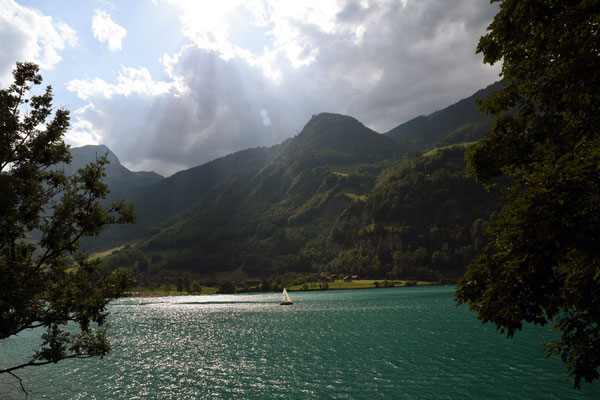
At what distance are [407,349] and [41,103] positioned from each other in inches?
2307

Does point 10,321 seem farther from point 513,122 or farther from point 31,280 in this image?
point 513,122

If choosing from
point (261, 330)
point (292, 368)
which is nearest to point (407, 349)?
point (292, 368)

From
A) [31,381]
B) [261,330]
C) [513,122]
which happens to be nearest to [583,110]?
[513,122]

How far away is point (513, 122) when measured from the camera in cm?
1817

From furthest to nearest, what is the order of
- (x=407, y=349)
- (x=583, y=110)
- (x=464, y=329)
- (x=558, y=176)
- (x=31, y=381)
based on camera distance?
(x=464, y=329) → (x=407, y=349) → (x=31, y=381) → (x=583, y=110) → (x=558, y=176)

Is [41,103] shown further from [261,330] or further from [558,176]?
[261,330]

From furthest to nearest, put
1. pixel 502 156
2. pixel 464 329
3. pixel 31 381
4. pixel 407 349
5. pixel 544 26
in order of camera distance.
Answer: pixel 464 329 → pixel 407 349 → pixel 31 381 → pixel 502 156 → pixel 544 26

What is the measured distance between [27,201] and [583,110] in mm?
31153

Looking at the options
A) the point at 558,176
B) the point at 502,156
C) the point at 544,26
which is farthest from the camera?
the point at 502,156

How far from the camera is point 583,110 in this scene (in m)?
14.6

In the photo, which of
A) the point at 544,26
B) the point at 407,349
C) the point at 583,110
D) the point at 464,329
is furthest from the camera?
the point at 464,329

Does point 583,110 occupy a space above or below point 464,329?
above

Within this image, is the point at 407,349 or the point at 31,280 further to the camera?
the point at 407,349

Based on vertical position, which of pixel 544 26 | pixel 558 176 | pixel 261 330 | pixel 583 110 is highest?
pixel 544 26
